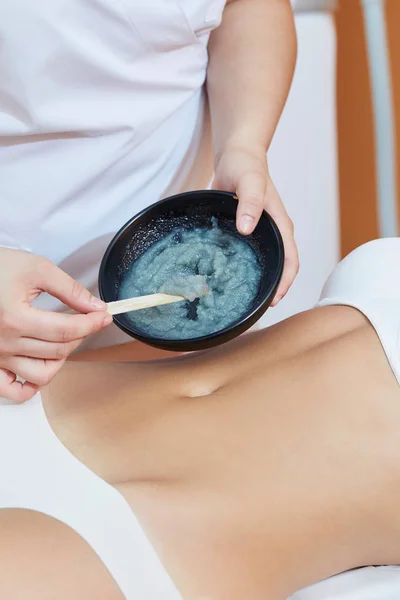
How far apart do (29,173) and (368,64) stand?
1146 millimetres

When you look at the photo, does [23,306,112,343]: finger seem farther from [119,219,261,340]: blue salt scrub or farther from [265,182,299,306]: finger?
[265,182,299,306]: finger

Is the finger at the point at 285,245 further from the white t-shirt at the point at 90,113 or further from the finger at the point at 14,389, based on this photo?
the finger at the point at 14,389

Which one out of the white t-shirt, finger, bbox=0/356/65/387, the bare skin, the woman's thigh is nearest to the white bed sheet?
the bare skin

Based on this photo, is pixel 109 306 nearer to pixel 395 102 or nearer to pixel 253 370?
pixel 253 370

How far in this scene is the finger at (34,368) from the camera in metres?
0.87

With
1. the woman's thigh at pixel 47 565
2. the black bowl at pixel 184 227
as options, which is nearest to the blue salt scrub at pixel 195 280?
the black bowl at pixel 184 227

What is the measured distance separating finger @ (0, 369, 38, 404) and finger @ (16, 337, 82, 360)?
5 cm

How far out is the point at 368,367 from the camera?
2.97 ft

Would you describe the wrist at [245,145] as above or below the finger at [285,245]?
above

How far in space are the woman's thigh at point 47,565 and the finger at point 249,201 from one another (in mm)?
471

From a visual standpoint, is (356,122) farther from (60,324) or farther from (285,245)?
(60,324)

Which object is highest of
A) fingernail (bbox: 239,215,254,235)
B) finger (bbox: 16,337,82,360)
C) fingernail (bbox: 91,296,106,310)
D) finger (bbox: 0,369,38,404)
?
fingernail (bbox: 239,215,254,235)

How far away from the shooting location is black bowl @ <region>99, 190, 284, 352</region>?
92 centimetres

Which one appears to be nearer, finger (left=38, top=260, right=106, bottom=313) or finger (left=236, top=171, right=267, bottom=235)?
finger (left=38, top=260, right=106, bottom=313)
